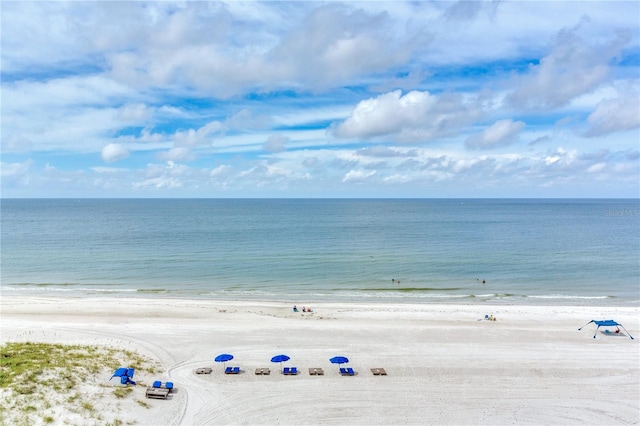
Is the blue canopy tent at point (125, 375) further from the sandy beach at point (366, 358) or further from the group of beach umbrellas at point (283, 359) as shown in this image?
the group of beach umbrellas at point (283, 359)

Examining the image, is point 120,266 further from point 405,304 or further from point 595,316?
point 595,316

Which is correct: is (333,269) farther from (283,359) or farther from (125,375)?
(125,375)

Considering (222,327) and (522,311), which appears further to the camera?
(522,311)

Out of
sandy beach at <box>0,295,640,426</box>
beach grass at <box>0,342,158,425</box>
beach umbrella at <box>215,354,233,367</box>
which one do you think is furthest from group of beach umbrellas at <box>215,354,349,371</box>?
beach grass at <box>0,342,158,425</box>

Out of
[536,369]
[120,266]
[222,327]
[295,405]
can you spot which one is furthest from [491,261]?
[120,266]

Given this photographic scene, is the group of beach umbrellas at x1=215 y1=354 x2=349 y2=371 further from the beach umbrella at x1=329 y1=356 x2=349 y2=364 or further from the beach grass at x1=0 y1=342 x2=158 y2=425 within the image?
the beach grass at x1=0 y1=342 x2=158 y2=425

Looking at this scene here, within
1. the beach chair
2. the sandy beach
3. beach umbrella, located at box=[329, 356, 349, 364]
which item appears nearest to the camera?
the sandy beach

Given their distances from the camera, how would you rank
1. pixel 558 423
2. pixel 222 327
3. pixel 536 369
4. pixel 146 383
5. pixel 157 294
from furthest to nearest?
pixel 157 294, pixel 222 327, pixel 536 369, pixel 146 383, pixel 558 423
